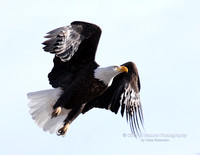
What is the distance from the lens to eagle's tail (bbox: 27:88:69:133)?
402 inches

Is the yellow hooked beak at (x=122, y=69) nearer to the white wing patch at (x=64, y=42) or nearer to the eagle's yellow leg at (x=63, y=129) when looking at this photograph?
the white wing patch at (x=64, y=42)

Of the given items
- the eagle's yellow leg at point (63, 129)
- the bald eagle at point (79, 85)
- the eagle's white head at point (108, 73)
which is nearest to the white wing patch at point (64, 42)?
the bald eagle at point (79, 85)

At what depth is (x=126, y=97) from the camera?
34.6 ft

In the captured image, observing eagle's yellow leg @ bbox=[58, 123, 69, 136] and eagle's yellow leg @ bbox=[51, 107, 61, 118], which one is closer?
eagle's yellow leg @ bbox=[51, 107, 61, 118]

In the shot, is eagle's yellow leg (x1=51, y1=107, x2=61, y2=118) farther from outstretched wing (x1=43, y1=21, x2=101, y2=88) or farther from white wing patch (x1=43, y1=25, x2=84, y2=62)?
white wing patch (x1=43, y1=25, x2=84, y2=62)

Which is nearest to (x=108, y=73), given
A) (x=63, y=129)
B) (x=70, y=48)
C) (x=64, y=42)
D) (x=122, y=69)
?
(x=122, y=69)

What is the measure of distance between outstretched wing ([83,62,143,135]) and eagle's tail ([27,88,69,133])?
0.52 meters

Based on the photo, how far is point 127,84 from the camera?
10.5 metres

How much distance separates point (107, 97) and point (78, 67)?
93cm

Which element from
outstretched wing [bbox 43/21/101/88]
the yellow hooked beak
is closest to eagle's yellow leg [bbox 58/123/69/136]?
outstretched wing [bbox 43/21/101/88]

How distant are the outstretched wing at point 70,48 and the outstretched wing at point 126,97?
2.37 ft

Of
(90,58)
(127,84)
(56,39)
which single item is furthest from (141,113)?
(56,39)

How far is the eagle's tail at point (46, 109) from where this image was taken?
10.2 meters

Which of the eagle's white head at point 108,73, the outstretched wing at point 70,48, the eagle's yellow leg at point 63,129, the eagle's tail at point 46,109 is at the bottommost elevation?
the eagle's yellow leg at point 63,129
